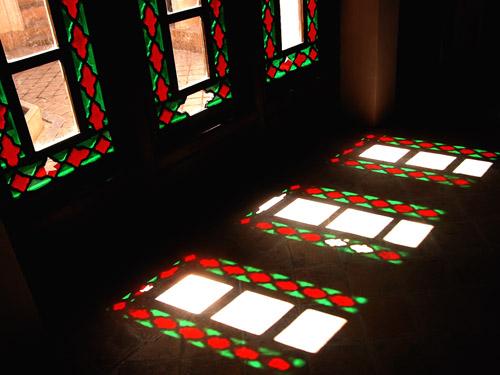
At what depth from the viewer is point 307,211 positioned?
4.47 metres

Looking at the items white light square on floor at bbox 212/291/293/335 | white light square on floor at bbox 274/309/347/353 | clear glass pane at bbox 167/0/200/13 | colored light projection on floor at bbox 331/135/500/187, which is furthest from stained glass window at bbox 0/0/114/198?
colored light projection on floor at bbox 331/135/500/187

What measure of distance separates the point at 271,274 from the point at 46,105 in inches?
128

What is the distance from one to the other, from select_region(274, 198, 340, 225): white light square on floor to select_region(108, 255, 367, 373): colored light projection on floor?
0.76 metres

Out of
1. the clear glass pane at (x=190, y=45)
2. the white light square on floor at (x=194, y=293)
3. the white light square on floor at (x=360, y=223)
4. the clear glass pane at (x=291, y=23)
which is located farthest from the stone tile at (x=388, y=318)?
the clear glass pane at (x=291, y=23)

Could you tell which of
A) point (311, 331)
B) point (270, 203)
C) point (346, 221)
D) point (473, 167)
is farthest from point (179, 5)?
point (473, 167)

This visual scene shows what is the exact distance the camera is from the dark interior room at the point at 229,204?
3.17 m

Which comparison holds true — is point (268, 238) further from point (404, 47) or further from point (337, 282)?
point (404, 47)

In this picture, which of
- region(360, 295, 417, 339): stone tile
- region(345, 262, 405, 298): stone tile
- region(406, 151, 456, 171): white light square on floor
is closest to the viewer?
region(360, 295, 417, 339): stone tile

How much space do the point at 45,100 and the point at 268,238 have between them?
2.86 meters

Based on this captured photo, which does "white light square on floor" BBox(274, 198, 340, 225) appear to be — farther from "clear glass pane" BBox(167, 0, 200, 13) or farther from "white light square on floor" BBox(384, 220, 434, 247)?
"clear glass pane" BBox(167, 0, 200, 13)

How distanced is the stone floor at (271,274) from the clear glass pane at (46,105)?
2.22ft

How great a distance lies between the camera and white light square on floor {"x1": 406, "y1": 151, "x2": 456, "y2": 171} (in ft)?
16.5

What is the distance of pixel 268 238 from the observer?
4.16 m

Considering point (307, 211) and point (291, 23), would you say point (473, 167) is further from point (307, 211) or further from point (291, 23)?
point (291, 23)
